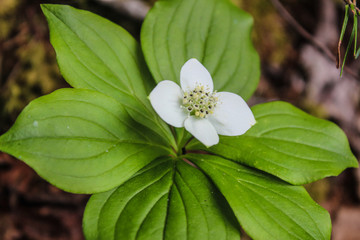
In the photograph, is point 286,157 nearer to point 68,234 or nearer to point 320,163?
point 320,163

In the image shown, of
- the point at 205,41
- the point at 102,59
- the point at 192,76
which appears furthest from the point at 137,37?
the point at 192,76

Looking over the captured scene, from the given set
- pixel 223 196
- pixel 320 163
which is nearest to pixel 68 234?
pixel 223 196

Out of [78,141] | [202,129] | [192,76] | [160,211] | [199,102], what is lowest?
[160,211]

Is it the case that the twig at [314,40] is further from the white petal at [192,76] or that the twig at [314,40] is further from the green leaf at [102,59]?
the green leaf at [102,59]

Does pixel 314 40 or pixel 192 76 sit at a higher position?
pixel 314 40

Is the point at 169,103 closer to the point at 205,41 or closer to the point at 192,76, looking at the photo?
the point at 192,76

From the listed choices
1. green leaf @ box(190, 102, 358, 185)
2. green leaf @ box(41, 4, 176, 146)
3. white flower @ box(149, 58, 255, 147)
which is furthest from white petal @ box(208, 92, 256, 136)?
green leaf @ box(41, 4, 176, 146)
